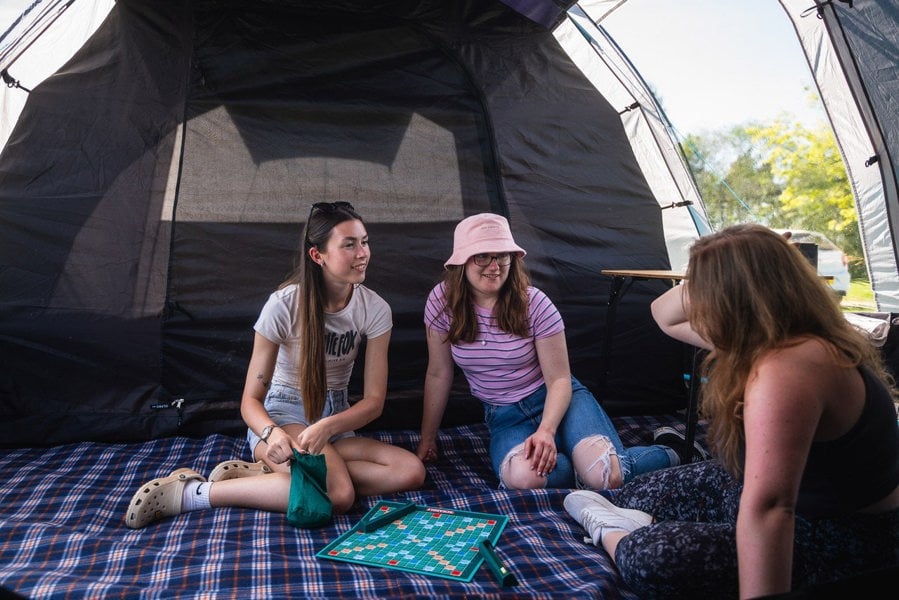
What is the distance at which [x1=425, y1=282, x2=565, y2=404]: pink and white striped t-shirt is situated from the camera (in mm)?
2422

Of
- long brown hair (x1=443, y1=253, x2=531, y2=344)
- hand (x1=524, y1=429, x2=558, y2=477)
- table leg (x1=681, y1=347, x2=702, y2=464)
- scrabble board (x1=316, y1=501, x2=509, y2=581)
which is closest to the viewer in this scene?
scrabble board (x1=316, y1=501, x2=509, y2=581)

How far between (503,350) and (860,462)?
129 cm

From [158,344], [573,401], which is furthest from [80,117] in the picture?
[573,401]

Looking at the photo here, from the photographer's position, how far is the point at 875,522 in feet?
4.32

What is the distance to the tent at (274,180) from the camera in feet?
9.04

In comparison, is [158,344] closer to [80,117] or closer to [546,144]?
[80,117]

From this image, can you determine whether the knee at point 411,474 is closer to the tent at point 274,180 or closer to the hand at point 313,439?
the hand at point 313,439

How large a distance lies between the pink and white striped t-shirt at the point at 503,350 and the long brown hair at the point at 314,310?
41 cm

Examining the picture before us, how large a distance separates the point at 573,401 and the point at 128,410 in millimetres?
1717

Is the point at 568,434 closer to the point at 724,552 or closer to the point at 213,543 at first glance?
the point at 724,552

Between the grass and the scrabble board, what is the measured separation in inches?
66.9

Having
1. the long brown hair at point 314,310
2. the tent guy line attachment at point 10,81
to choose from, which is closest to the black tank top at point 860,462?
the long brown hair at point 314,310

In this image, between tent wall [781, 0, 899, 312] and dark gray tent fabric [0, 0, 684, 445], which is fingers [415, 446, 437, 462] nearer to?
dark gray tent fabric [0, 0, 684, 445]

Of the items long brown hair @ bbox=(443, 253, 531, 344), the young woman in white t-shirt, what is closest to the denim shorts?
the young woman in white t-shirt
